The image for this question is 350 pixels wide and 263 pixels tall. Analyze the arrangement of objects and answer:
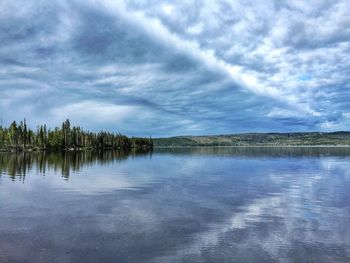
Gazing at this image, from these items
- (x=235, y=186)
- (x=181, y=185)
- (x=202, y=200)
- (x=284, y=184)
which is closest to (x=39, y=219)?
(x=202, y=200)

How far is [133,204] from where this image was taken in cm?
3744

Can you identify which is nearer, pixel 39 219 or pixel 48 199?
pixel 39 219

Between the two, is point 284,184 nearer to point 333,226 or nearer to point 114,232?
point 333,226

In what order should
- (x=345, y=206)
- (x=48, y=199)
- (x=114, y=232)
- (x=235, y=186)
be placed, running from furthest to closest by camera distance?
(x=235, y=186), (x=48, y=199), (x=345, y=206), (x=114, y=232)

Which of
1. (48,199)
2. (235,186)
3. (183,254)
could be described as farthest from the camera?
(235,186)

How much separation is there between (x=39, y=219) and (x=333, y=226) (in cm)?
2405

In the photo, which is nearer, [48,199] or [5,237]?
[5,237]

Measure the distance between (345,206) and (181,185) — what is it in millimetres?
24973

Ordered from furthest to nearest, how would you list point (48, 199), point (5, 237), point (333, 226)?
point (48, 199) → point (333, 226) → point (5, 237)

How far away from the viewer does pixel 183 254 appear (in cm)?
2039

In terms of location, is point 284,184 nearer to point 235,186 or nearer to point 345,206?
point 235,186

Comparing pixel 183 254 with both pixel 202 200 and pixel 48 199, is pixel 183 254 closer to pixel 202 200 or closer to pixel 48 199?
pixel 202 200

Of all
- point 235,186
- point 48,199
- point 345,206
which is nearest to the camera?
point 345,206

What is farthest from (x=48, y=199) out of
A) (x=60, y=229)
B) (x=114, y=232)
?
(x=114, y=232)
